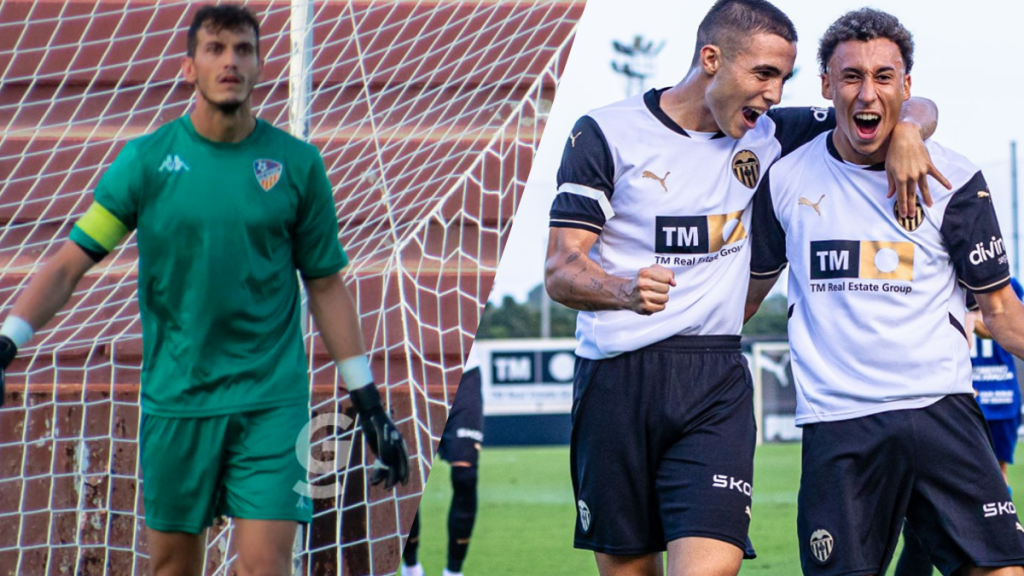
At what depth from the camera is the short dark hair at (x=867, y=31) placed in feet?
10.6

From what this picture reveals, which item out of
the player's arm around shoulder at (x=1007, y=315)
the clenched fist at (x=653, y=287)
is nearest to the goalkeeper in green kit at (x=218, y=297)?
the clenched fist at (x=653, y=287)

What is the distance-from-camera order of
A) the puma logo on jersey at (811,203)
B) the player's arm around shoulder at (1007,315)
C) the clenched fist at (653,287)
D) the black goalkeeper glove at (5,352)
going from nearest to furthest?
the clenched fist at (653,287)
the black goalkeeper glove at (5,352)
the player's arm around shoulder at (1007,315)
the puma logo on jersey at (811,203)

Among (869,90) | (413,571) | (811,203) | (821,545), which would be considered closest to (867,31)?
(869,90)

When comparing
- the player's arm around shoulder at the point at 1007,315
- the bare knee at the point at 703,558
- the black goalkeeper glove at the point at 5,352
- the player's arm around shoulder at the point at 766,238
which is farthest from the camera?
the player's arm around shoulder at the point at 766,238

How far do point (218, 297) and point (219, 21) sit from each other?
69cm

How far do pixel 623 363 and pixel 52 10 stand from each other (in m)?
3.47

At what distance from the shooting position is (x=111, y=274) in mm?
5293

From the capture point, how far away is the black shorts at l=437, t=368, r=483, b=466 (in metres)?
6.58

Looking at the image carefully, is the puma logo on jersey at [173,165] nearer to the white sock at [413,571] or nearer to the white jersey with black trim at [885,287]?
the white jersey with black trim at [885,287]

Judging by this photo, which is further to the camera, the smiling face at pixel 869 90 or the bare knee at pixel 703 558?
the smiling face at pixel 869 90

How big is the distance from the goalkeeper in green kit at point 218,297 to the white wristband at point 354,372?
0.04 m

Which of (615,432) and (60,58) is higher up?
(60,58)

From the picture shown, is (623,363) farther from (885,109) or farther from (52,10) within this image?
(52,10)

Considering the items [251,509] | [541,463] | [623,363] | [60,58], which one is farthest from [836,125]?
[541,463]
